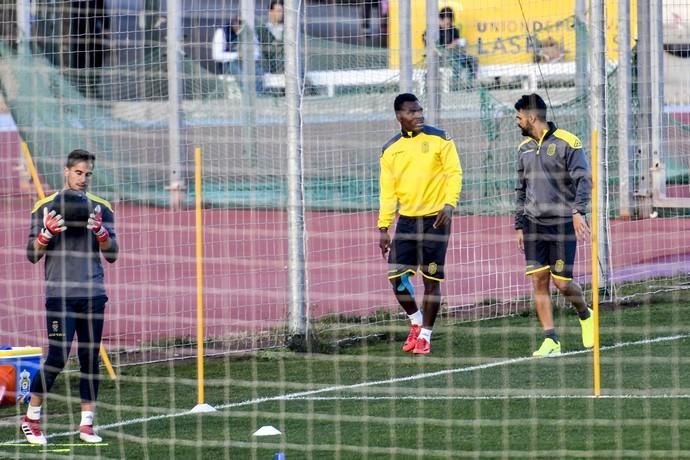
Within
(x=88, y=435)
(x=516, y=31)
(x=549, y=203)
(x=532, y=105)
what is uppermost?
(x=516, y=31)

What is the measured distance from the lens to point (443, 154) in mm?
10445

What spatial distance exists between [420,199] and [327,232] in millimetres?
4529

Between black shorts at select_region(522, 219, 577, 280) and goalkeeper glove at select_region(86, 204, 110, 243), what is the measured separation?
11.3 feet

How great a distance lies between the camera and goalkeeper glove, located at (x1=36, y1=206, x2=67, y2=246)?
7961 mm

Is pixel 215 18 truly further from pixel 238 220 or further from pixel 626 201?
pixel 626 201

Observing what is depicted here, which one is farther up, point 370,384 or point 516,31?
point 516,31

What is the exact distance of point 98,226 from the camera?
26.4 ft

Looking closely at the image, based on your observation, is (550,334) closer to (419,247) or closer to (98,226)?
(419,247)

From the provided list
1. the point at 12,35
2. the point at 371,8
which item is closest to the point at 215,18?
the point at 371,8

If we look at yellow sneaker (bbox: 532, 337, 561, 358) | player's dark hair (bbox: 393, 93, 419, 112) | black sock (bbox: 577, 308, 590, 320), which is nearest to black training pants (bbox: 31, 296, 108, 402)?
player's dark hair (bbox: 393, 93, 419, 112)

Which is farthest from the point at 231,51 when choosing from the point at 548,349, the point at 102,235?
the point at 102,235

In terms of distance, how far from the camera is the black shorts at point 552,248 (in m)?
10.2

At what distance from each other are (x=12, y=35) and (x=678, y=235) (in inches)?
269

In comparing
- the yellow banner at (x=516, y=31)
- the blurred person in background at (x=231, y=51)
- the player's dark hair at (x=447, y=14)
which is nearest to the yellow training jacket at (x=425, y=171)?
the blurred person in background at (x=231, y=51)
